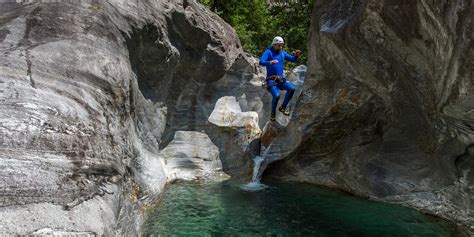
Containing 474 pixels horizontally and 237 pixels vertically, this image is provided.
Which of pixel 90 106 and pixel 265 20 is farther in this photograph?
pixel 265 20

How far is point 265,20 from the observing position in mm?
25875

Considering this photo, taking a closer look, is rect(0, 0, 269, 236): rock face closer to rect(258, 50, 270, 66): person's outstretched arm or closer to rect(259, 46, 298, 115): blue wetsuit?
rect(258, 50, 270, 66): person's outstretched arm

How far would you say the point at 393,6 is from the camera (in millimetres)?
7621

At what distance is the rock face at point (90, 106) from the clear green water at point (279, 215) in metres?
0.74

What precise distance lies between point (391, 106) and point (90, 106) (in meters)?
7.32

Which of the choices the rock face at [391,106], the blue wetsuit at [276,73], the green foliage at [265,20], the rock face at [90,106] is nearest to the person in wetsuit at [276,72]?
the blue wetsuit at [276,73]

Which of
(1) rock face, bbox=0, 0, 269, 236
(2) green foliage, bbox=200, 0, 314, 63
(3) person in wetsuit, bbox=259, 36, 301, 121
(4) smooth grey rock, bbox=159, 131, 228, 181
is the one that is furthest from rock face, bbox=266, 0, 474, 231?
(2) green foliage, bbox=200, 0, 314, 63

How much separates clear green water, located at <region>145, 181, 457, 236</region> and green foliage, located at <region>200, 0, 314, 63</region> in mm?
13271

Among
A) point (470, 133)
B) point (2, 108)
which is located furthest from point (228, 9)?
point (2, 108)

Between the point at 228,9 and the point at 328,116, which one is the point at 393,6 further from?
the point at 228,9

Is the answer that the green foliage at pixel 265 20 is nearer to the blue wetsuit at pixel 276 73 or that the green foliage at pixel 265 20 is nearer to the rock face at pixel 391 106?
the blue wetsuit at pixel 276 73

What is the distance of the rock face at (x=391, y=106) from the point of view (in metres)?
6.70

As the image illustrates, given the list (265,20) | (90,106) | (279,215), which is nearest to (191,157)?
(279,215)

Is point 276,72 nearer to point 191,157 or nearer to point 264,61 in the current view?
point 264,61
